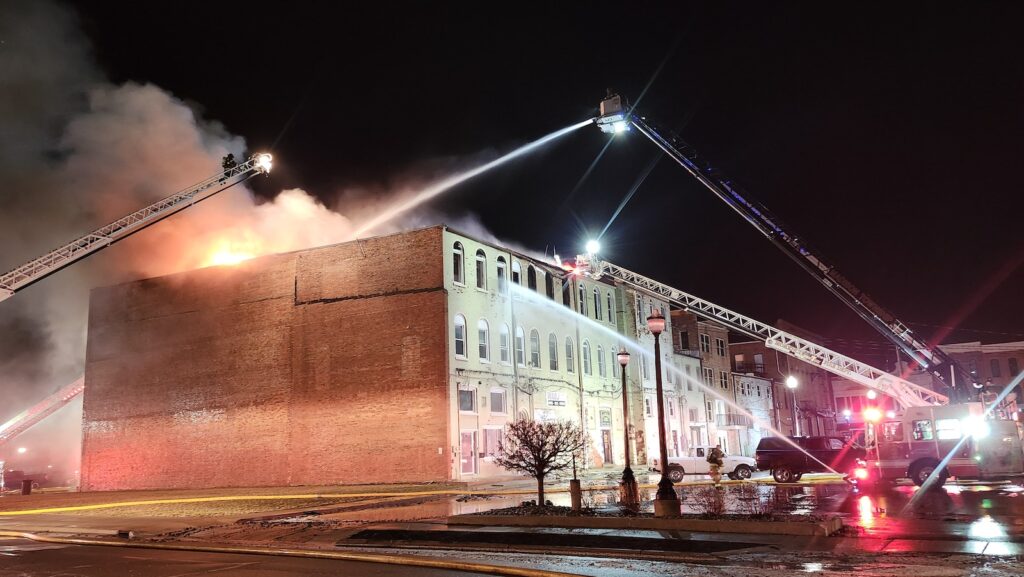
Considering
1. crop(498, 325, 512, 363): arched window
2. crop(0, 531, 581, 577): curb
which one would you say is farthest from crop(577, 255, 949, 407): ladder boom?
crop(0, 531, 581, 577): curb

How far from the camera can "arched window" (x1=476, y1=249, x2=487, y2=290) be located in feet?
121

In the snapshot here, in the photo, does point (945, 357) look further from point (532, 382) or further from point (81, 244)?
point (81, 244)

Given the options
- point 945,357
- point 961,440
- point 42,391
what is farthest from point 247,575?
point 42,391

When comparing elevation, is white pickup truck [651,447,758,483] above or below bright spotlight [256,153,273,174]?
below

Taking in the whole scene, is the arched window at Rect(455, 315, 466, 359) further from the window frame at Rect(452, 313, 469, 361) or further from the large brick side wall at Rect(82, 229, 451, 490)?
the large brick side wall at Rect(82, 229, 451, 490)

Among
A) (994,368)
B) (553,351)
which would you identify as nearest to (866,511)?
(553,351)

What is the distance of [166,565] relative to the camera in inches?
481

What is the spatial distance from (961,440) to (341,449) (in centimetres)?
2390

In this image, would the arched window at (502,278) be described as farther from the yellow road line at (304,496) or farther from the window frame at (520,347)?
the yellow road line at (304,496)

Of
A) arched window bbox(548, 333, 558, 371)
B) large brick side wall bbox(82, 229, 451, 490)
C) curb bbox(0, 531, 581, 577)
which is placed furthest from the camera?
arched window bbox(548, 333, 558, 371)

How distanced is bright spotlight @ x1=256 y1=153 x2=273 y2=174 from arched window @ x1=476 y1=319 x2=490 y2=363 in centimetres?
1374

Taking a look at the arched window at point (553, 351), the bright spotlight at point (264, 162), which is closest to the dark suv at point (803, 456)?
the arched window at point (553, 351)

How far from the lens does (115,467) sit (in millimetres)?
40312

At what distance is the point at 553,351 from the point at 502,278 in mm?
5709
